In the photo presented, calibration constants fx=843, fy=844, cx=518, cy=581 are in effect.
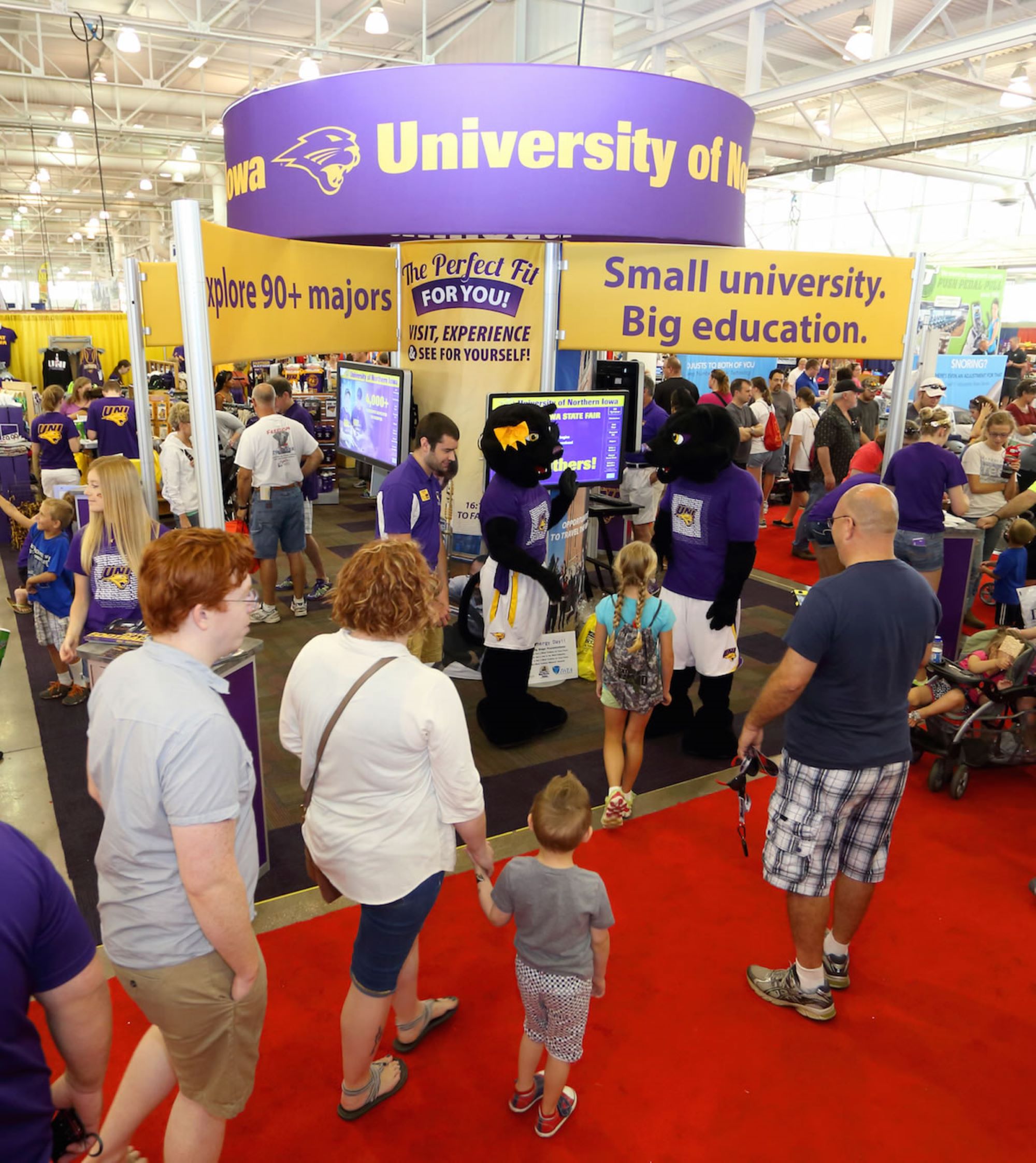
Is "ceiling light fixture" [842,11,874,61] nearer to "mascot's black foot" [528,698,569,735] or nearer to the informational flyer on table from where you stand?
the informational flyer on table

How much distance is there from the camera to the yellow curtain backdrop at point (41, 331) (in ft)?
59.1

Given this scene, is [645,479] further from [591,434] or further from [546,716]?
[546,716]

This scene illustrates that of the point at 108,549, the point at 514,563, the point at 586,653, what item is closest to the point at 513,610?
the point at 514,563

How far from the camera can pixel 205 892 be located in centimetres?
144

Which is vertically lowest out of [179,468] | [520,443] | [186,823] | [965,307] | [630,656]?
[630,656]

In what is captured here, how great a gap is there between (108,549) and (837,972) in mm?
2951

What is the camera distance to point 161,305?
2.89 m

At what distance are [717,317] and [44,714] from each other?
155 inches

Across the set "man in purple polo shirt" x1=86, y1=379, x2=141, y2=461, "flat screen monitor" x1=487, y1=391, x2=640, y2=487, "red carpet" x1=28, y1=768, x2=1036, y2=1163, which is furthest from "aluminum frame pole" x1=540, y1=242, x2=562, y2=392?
"man in purple polo shirt" x1=86, y1=379, x2=141, y2=461

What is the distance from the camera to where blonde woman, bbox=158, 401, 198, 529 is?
5.60 metres

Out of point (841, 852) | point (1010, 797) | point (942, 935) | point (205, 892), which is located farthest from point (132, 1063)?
point (1010, 797)

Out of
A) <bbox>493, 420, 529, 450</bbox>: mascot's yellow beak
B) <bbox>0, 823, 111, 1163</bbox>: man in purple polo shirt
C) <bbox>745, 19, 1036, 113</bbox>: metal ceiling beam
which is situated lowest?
<bbox>0, 823, 111, 1163</bbox>: man in purple polo shirt

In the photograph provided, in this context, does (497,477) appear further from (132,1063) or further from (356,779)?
(132,1063)

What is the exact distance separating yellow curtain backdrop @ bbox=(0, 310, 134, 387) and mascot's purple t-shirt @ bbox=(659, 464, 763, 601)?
677 inches
